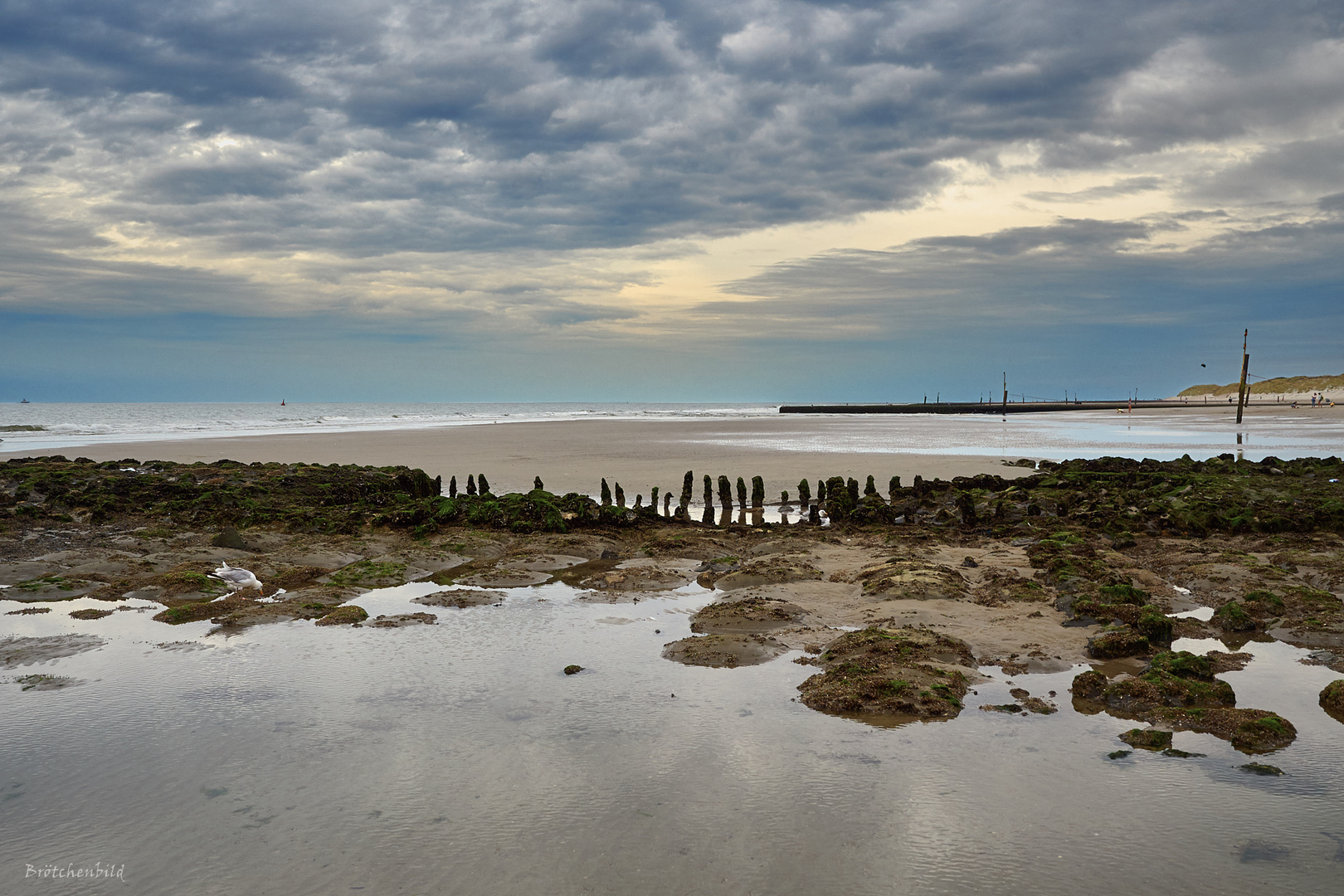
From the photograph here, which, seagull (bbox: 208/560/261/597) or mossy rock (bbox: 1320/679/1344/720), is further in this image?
seagull (bbox: 208/560/261/597)

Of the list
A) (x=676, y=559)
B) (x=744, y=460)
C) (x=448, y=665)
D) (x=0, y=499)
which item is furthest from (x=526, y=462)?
(x=448, y=665)

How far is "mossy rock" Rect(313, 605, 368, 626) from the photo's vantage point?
33.7 feet

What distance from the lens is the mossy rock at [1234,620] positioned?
9.51m

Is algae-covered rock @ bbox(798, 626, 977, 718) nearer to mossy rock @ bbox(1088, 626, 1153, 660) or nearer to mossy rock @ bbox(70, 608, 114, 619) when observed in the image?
mossy rock @ bbox(1088, 626, 1153, 660)

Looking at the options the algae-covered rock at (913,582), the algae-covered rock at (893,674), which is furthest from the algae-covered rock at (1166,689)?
the algae-covered rock at (913,582)

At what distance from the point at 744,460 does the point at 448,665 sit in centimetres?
2603

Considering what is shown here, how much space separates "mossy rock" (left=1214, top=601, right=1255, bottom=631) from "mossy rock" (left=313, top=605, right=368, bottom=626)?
10.8 m

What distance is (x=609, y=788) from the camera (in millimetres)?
5734

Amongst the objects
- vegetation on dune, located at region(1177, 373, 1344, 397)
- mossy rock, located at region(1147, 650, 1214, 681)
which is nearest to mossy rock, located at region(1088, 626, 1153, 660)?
mossy rock, located at region(1147, 650, 1214, 681)

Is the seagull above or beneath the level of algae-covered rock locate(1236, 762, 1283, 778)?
above

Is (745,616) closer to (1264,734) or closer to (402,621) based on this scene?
(402,621)

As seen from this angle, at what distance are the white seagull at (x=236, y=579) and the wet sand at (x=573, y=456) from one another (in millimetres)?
11175

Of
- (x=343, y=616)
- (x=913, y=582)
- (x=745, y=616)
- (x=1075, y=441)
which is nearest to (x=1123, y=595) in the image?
(x=913, y=582)

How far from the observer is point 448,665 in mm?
8594
